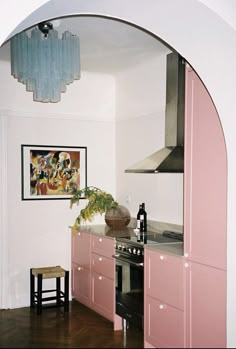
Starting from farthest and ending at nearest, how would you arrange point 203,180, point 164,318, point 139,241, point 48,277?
point 48,277, point 139,241, point 164,318, point 203,180

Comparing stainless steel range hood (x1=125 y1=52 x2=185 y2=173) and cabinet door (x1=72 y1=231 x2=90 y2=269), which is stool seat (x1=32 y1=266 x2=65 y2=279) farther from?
stainless steel range hood (x1=125 y1=52 x2=185 y2=173)

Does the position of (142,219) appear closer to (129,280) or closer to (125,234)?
(125,234)

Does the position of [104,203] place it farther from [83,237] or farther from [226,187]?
[226,187]

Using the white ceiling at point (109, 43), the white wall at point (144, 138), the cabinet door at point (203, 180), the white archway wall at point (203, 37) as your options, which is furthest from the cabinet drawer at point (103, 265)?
the white ceiling at point (109, 43)

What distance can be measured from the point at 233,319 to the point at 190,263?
0.44 m

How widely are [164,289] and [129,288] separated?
85 centimetres

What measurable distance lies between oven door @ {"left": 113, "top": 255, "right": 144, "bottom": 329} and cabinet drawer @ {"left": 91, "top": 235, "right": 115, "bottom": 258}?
7.0 inches

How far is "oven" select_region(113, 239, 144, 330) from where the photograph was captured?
285 centimetres

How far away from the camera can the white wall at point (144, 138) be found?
3.71m

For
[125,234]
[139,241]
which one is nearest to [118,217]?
[125,234]

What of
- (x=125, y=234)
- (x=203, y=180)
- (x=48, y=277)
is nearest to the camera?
(x=203, y=180)

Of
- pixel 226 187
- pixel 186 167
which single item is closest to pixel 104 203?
pixel 186 167

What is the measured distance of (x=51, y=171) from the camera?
4305 mm

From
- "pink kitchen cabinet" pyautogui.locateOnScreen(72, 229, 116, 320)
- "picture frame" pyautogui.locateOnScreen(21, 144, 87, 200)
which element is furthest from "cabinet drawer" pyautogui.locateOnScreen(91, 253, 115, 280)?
"picture frame" pyautogui.locateOnScreen(21, 144, 87, 200)
